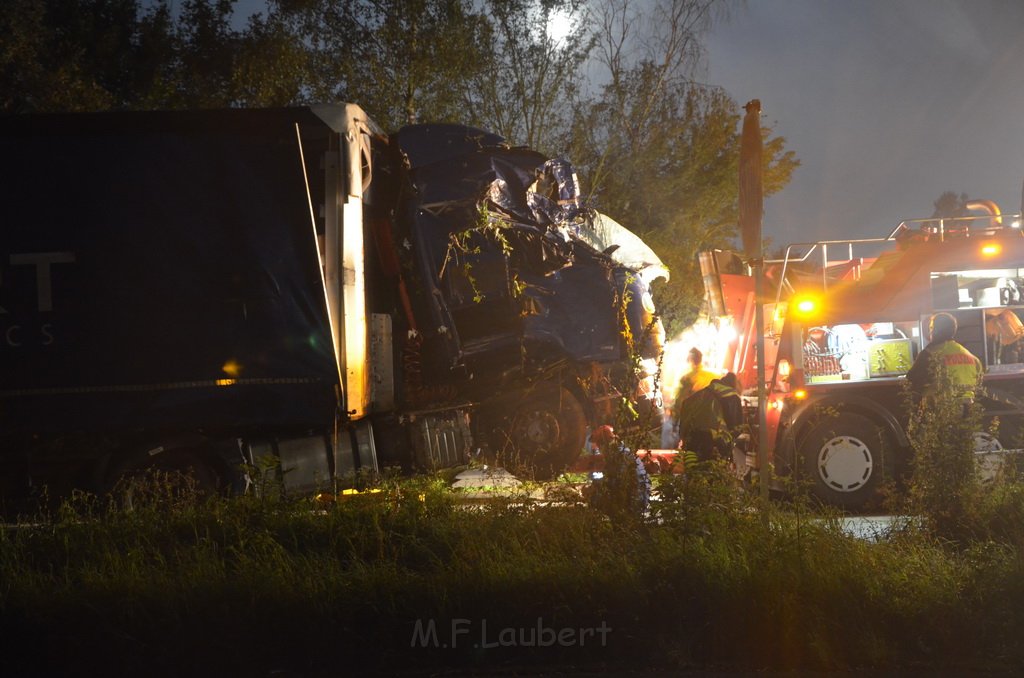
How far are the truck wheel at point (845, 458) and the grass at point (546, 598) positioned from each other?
2.95m

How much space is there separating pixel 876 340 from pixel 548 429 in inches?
137

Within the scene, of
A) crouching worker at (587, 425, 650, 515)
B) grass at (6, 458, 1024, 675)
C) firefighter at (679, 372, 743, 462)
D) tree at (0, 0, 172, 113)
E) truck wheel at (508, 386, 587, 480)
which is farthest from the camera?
tree at (0, 0, 172, 113)

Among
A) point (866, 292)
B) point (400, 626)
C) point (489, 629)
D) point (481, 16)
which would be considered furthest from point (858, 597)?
point (481, 16)

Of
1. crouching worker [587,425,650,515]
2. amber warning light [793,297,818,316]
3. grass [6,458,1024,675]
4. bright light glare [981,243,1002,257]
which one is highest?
bright light glare [981,243,1002,257]

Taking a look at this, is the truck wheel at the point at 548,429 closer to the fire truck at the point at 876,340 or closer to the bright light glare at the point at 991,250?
the fire truck at the point at 876,340

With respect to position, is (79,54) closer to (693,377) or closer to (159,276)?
(159,276)

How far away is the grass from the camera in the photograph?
5.40 metres

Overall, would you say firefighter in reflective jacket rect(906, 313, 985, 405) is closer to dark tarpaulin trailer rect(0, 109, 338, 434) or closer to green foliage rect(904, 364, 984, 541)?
green foliage rect(904, 364, 984, 541)

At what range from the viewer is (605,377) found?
1115cm

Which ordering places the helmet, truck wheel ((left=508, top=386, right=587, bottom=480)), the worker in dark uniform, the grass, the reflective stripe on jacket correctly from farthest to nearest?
the worker in dark uniform, truck wheel ((left=508, top=386, right=587, bottom=480)), the helmet, the reflective stripe on jacket, the grass

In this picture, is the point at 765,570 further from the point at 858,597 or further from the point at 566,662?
the point at 566,662

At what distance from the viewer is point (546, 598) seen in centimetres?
572

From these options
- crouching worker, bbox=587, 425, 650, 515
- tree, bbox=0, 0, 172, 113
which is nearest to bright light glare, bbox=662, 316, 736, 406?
crouching worker, bbox=587, 425, 650, 515

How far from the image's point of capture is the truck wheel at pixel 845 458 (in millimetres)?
9680
